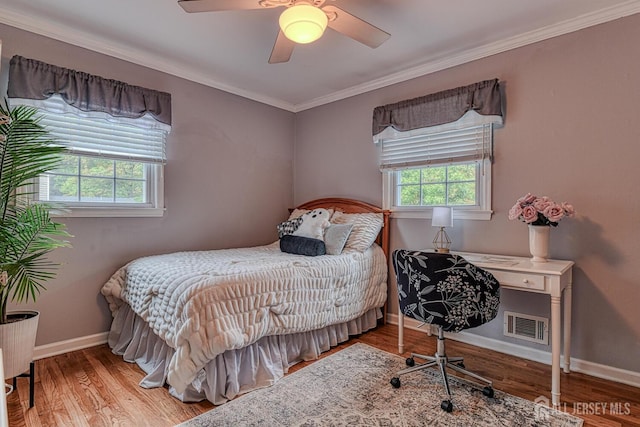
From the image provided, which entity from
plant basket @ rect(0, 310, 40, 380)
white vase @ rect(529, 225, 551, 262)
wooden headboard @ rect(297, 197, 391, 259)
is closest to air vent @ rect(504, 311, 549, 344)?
white vase @ rect(529, 225, 551, 262)

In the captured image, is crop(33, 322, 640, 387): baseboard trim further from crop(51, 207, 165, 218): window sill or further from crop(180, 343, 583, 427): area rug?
crop(51, 207, 165, 218): window sill

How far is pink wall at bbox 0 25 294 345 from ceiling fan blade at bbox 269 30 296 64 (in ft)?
4.48

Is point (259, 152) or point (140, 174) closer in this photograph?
point (140, 174)

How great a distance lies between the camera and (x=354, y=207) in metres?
3.67

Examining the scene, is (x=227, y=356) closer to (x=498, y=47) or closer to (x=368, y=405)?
(x=368, y=405)

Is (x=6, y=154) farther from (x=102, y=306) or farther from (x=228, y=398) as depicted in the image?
(x=228, y=398)

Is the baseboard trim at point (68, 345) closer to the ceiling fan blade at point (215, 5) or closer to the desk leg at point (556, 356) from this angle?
the ceiling fan blade at point (215, 5)

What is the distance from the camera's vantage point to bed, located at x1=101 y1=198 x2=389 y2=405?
1.93 meters

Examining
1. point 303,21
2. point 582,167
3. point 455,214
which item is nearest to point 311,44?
point 303,21

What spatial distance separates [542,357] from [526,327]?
0.73 feet

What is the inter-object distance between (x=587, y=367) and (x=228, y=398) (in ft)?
7.93

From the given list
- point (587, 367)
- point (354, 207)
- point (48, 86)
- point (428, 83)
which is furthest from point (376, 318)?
point (48, 86)

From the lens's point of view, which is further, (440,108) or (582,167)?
(440,108)

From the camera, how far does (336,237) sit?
311 centimetres
